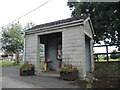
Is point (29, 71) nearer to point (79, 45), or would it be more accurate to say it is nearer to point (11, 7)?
point (79, 45)

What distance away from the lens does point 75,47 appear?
572 cm

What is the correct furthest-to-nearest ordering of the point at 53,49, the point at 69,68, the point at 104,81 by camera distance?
1. the point at 53,49
2. the point at 69,68
3. the point at 104,81

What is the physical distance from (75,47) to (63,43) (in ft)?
2.65

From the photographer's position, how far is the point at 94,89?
12.7 feet

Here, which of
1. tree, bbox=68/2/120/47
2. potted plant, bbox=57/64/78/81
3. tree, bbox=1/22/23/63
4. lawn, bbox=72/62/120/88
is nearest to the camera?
lawn, bbox=72/62/120/88

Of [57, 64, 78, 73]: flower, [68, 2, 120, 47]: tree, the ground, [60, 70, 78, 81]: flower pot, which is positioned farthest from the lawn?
[68, 2, 120, 47]: tree

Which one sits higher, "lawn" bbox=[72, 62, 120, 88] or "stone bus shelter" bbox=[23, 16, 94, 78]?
A: "stone bus shelter" bbox=[23, 16, 94, 78]

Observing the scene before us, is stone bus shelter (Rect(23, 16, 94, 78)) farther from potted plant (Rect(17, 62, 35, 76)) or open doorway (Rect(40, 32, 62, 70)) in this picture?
potted plant (Rect(17, 62, 35, 76))

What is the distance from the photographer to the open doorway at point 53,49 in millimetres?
8741

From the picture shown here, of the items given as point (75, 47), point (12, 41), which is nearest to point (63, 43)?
point (75, 47)

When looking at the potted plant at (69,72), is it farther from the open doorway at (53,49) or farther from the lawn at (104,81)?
the open doorway at (53,49)

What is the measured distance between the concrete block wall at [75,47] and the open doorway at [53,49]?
2.65 meters

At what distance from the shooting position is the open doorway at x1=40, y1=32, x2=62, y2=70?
874 cm

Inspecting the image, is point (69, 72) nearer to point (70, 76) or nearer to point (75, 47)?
point (70, 76)
